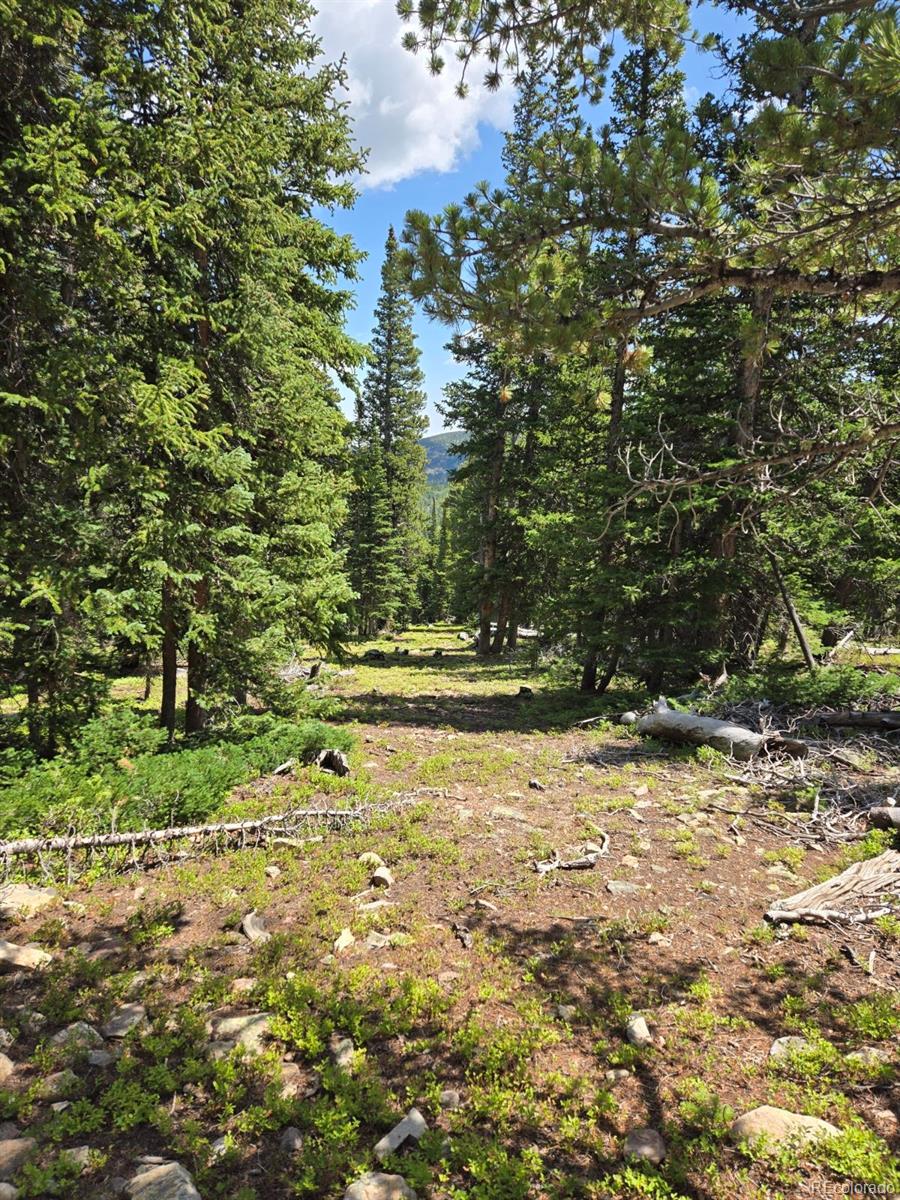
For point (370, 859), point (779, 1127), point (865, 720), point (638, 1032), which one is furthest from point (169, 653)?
point (865, 720)

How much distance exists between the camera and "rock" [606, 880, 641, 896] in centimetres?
548

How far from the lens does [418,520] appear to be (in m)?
42.3

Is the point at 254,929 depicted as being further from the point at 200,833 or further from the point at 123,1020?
the point at 200,833

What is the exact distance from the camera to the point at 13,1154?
286 cm

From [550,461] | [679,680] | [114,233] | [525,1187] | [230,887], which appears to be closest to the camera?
[525,1187]

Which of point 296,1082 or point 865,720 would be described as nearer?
point 296,1082

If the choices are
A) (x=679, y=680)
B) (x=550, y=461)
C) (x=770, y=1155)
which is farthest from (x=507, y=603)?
(x=770, y=1155)

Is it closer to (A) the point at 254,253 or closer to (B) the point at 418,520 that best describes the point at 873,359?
(A) the point at 254,253

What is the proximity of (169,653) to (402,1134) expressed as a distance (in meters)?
7.36

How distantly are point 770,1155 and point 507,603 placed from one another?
22.3 m

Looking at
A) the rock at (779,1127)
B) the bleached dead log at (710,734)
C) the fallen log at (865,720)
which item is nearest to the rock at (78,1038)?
the rock at (779,1127)

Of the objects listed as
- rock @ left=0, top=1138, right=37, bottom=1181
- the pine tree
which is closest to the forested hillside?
rock @ left=0, top=1138, right=37, bottom=1181

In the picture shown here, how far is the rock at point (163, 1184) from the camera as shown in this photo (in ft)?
8.83

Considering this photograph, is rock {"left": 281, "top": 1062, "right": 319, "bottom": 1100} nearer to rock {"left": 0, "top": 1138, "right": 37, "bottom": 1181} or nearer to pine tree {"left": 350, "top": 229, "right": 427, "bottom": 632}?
rock {"left": 0, "top": 1138, "right": 37, "bottom": 1181}
